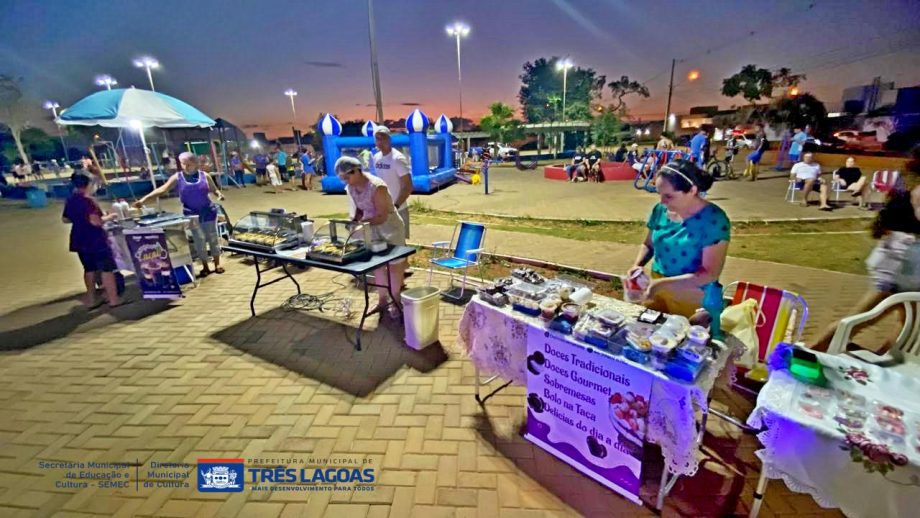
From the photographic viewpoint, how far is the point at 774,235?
8.03 meters

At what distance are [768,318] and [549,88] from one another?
5776cm

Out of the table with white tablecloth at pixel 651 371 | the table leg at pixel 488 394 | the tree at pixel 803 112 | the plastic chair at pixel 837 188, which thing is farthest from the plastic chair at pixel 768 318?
the tree at pixel 803 112

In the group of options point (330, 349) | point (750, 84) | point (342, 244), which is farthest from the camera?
point (750, 84)

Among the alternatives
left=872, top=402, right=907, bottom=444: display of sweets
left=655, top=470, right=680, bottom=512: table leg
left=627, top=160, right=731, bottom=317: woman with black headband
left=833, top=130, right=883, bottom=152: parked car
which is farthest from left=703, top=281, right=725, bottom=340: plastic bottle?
left=833, top=130, right=883, bottom=152: parked car

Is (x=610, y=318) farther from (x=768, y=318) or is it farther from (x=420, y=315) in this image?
(x=420, y=315)

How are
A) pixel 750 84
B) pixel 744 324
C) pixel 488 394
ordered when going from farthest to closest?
1. pixel 750 84
2. pixel 488 394
3. pixel 744 324

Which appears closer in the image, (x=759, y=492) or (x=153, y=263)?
(x=759, y=492)

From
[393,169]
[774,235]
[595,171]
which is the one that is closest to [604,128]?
[595,171]

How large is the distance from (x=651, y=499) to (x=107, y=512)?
11.4 ft

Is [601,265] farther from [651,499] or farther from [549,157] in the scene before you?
[549,157]

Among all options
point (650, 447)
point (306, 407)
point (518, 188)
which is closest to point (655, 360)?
point (650, 447)

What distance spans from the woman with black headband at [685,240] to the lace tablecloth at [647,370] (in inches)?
13.2

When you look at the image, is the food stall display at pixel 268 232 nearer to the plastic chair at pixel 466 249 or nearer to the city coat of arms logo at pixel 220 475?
the plastic chair at pixel 466 249

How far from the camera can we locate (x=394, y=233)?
463cm
